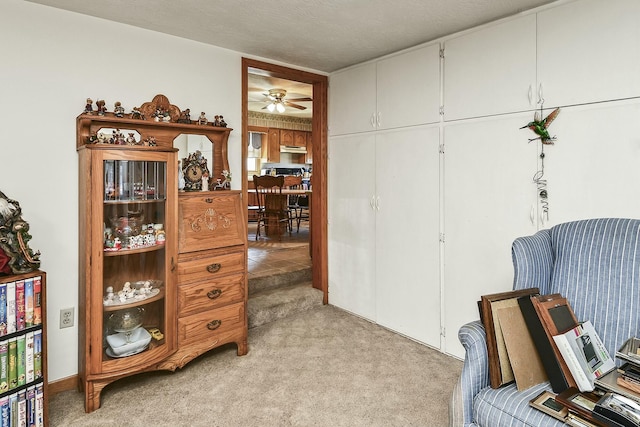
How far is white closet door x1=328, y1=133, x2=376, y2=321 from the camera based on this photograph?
339 cm

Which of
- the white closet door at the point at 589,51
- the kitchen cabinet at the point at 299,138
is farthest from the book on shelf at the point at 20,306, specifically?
the kitchen cabinet at the point at 299,138

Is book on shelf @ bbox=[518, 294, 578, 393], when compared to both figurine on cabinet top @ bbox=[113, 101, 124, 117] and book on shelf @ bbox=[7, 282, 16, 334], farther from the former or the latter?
figurine on cabinet top @ bbox=[113, 101, 124, 117]

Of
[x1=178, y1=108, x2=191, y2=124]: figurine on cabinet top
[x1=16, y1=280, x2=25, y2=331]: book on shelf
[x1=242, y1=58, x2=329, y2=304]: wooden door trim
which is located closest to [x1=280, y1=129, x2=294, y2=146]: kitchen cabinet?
[x1=242, y1=58, x2=329, y2=304]: wooden door trim

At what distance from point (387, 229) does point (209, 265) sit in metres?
1.47

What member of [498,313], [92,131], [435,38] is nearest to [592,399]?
[498,313]

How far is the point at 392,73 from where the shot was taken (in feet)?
10.3

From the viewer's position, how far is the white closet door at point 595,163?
1973mm

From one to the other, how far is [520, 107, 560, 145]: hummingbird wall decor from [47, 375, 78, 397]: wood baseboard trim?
3172 mm

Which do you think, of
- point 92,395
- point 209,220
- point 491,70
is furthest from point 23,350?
point 491,70

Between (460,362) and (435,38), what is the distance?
2.30 metres

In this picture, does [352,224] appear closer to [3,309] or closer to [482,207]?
[482,207]

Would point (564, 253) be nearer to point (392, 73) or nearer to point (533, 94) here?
point (533, 94)

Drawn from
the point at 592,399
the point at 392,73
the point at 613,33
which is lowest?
the point at 592,399

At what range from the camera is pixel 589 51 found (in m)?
2.09
